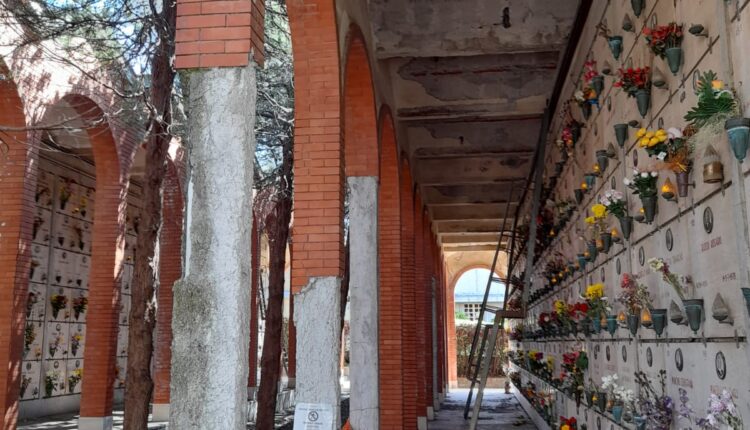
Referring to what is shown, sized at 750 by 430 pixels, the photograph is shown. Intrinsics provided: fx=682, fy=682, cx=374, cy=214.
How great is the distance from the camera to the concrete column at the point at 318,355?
490 centimetres

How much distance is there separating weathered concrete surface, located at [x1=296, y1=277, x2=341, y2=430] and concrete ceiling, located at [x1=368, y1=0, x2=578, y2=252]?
162 inches

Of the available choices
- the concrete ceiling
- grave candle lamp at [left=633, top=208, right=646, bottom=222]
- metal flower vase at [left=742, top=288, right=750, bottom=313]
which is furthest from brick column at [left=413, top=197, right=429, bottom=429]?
metal flower vase at [left=742, top=288, right=750, bottom=313]

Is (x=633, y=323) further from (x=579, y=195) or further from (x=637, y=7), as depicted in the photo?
(x=579, y=195)

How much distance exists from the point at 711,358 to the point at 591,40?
13.3 ft

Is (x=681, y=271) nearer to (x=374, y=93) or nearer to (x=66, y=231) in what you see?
(x=374, y=93)

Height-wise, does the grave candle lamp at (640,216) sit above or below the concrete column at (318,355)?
above

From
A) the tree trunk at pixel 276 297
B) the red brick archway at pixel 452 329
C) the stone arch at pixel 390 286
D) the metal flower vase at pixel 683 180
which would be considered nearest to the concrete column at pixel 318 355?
the metal flower vase at pixel 683 180

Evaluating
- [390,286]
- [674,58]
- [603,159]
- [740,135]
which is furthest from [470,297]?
[740,135]

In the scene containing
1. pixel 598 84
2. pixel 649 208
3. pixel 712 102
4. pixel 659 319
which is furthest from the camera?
pixel 598 84

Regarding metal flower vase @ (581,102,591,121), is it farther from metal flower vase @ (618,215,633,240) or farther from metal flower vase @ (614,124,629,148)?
metal flower vase @ (618,215,633,240)

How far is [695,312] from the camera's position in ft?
11.6

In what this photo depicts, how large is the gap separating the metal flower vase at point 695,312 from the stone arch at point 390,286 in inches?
222

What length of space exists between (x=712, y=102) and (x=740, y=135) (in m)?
0.24

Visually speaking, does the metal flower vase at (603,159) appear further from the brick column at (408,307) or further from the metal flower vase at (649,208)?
the brick column at (408,307)
